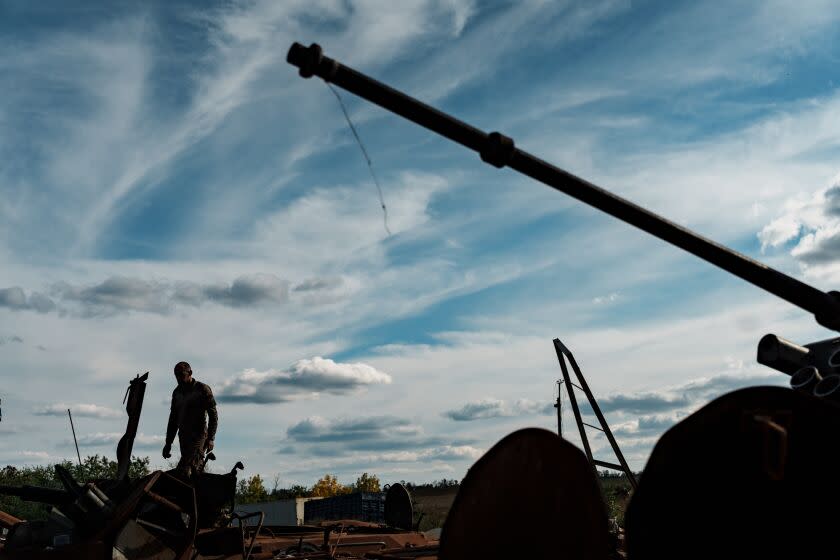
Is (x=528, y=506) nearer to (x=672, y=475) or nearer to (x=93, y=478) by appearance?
(x=672, y=475)

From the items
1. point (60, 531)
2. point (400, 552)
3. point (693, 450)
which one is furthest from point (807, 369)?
point (60, 531)

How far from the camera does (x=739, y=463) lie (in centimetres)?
367

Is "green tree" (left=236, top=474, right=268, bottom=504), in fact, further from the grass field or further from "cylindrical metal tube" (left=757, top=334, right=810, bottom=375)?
"cylindrical metal tube" (left=757, top=334, right=810, bottom=375)

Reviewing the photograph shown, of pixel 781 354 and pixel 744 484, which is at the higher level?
pixel 781 354

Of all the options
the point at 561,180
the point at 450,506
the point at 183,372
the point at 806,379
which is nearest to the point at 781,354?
the point at 806,379

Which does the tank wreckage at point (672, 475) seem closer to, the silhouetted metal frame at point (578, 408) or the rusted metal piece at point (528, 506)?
the rusted metal piece at point (528, 506)

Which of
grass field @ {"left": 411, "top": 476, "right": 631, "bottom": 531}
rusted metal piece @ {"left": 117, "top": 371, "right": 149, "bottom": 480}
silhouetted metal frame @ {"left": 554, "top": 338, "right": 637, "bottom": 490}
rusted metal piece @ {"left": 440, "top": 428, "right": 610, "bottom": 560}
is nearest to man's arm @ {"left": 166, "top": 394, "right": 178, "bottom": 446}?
rusted metal piece @ {"left": 117, "top": 371, "right": 149, "bottom": 480}

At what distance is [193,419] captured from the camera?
11289mm

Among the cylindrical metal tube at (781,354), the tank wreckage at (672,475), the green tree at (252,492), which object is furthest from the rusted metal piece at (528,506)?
the green tree at (252,492)

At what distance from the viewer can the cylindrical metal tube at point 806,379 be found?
15.9 ft

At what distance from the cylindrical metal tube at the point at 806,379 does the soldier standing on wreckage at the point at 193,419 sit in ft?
27.1

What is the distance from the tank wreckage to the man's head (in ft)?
12.2

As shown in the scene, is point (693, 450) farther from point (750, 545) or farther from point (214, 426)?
point (214, 426)

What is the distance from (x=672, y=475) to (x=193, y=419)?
858 centimetres
